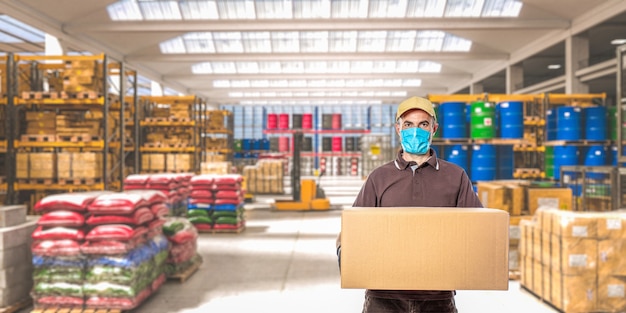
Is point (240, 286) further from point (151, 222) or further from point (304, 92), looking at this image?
point (304, 92)

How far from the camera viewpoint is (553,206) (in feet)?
24.1

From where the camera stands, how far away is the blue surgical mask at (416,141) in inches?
106

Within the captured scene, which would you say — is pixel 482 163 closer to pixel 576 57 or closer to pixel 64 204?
pixel 64 204

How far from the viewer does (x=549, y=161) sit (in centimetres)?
1267

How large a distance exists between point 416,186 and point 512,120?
810cm

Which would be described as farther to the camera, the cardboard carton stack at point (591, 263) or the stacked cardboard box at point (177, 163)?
the stacked cardboard box at point (177, 163)

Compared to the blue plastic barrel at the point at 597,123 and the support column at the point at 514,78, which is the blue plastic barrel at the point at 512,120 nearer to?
the blue plastic barrel at the point at 597,123

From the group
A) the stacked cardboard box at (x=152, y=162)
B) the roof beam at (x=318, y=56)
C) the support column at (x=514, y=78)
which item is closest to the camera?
the stacked cardboard box at (x=152, y=162)

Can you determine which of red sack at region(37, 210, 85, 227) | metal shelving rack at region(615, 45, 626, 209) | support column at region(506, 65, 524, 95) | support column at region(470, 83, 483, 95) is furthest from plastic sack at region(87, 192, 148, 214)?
support column at region(470, 83, 483, 95)

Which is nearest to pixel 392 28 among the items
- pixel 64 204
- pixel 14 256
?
pixel 64 204

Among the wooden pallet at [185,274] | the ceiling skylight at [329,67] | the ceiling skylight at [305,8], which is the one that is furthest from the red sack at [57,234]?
the ceiling skylight at [329,67]

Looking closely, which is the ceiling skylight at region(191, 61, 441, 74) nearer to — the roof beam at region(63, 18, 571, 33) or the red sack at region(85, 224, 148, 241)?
the roof beam at region(63, 18, 571, 33)

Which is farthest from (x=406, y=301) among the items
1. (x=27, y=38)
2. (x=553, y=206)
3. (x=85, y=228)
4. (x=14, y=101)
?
(x=27, y=38)

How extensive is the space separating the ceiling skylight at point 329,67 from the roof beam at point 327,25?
9811 mm
